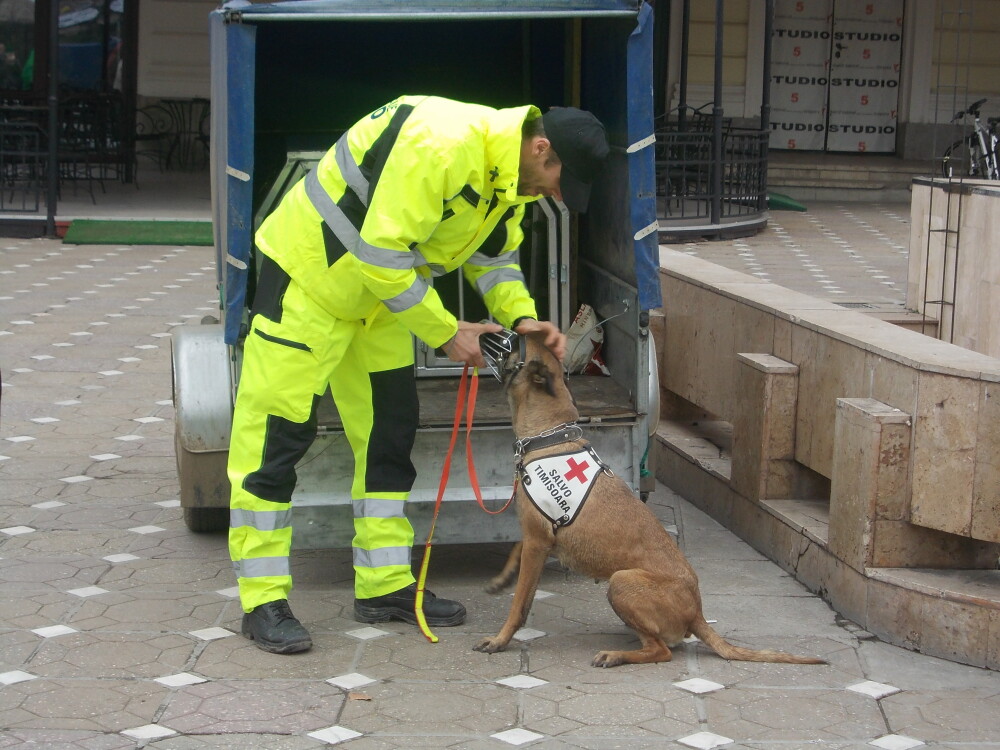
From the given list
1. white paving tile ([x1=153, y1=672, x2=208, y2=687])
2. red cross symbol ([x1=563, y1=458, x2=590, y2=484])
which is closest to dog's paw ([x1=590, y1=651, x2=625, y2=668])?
red cross symbol ([x1=563, y1=458, x2=590, y2=484])

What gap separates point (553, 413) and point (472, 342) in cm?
38

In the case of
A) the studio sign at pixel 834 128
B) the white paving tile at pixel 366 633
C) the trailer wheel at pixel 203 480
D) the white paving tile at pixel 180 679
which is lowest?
the white paving tile at pixel 180 679

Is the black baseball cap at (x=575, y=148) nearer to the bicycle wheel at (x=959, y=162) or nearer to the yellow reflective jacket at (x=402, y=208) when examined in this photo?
the yellow reflective jacket at (x=402, y=208)

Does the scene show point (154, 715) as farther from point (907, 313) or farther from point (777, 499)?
point (907, 313)

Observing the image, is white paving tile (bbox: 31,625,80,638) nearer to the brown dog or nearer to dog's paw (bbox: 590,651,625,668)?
the brown dog

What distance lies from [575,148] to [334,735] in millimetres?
1943

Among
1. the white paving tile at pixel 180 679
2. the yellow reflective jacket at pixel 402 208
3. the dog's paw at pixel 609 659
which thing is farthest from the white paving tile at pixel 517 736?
the yellow reflective jacket at pixel 402 208

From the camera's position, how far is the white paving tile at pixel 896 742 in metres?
3.69

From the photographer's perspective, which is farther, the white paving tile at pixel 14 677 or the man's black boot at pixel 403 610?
the man's black boot at pixel 403 610

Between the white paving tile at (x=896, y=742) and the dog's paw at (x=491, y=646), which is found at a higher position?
the dog's paw at (x=491, y=646)

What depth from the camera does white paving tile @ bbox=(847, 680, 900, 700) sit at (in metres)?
4.05

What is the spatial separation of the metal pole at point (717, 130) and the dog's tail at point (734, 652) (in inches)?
408

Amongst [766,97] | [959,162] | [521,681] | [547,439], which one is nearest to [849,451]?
[547,439]

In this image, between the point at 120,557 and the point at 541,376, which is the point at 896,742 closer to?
the point at 541,376
